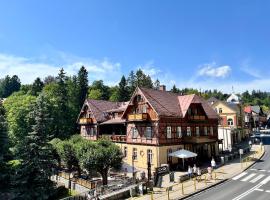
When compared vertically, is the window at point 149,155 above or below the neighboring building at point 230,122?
below

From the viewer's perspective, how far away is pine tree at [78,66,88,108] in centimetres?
8731

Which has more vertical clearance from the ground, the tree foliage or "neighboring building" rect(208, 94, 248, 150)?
the tree foliage

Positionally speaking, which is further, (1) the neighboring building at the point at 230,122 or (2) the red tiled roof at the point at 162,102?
(1) the neighboring building at the point at 230,122

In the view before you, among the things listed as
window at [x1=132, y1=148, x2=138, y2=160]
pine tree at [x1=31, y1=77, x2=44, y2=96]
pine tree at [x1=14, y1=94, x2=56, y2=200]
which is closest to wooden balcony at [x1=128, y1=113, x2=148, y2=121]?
window at [x1=132, y1=148, x2=138, y2=160]

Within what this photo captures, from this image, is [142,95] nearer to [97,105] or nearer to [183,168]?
[183,168]

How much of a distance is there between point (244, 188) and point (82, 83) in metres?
71.1

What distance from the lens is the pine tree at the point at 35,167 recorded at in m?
32.2

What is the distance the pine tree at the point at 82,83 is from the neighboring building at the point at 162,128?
40530 millimetres

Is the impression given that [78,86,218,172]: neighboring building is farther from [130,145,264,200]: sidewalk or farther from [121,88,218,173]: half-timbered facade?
[130,145,264,200]: sidewalk

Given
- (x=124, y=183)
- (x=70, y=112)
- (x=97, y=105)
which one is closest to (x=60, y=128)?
(x=70, y=112)

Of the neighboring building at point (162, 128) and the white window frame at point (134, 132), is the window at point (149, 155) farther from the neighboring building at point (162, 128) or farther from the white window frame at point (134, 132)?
the white window frame at point (134, 132)

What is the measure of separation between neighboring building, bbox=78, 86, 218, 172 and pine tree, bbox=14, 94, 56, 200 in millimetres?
12998

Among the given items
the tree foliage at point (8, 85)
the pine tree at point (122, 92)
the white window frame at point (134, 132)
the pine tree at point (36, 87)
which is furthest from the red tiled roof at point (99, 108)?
the tree foliage at point (8, 85)

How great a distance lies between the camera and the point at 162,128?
39.0 metres
